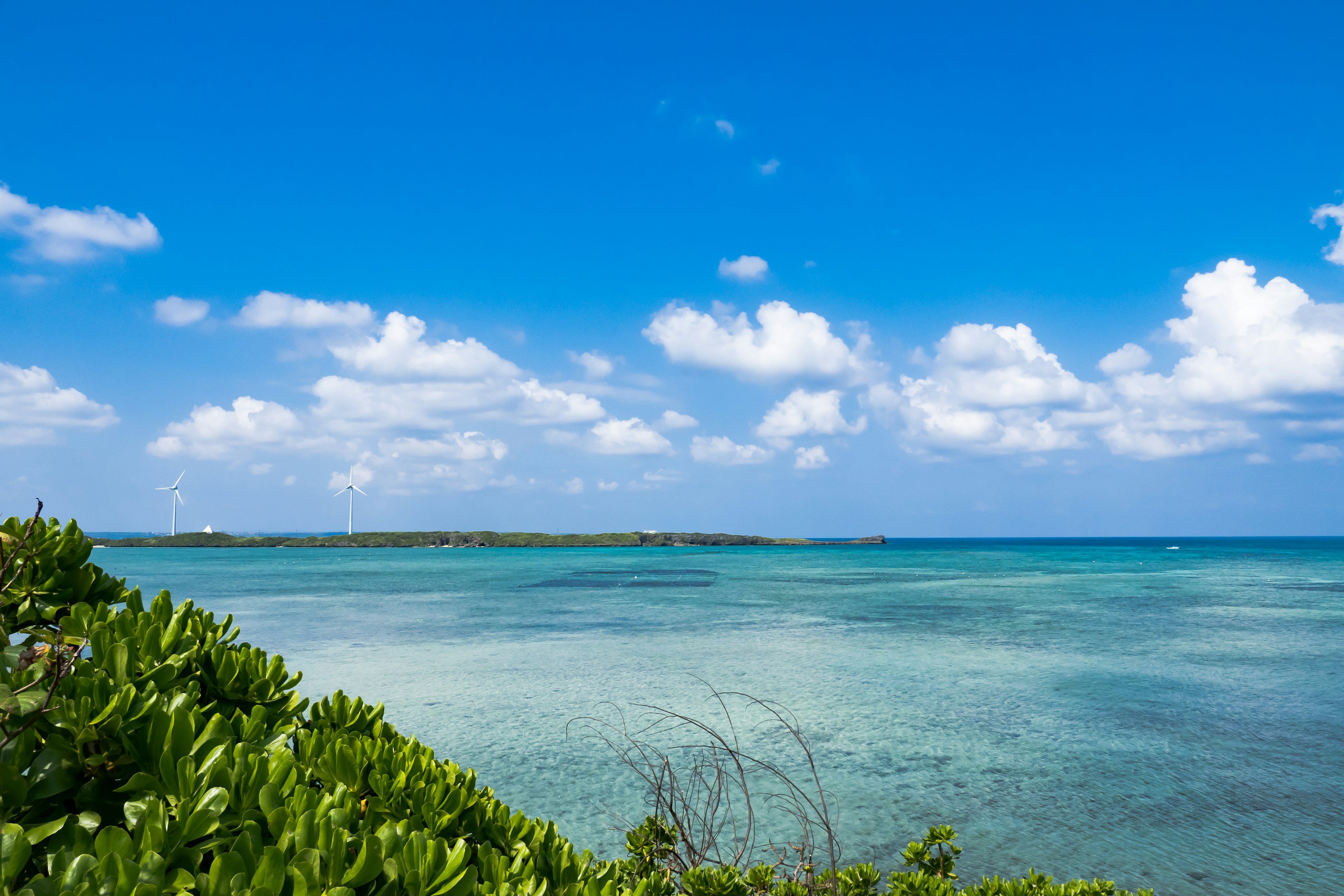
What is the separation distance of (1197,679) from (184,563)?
66.6m

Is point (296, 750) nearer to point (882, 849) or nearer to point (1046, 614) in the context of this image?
point (882, 849)

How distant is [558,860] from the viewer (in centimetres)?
187

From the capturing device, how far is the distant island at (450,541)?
112 metres

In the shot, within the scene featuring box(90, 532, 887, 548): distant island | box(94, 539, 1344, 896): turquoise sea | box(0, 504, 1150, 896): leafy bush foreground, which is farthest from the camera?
box(90, 532, 887, 548): distant island

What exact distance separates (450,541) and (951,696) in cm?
11842

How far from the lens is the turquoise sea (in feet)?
21.7

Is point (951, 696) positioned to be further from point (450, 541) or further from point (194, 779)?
point (450, 541)

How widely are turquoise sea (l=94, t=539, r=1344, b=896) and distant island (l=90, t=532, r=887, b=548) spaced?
87.9 metres

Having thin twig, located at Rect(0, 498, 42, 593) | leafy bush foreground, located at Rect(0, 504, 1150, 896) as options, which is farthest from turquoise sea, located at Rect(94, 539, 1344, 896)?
thin twig, located at Rect(0, 498, 42, 593)

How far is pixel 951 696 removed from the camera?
38.8ft

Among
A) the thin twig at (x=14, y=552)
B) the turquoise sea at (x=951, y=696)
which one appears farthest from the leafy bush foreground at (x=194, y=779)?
the turquoise sea at (x=951, y=696)

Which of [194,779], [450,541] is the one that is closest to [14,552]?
[194,779]

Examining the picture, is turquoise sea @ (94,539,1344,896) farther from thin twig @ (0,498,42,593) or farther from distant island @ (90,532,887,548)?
distant island @ (90,532,887,548)

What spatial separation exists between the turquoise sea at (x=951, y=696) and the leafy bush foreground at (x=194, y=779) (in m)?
5.14
